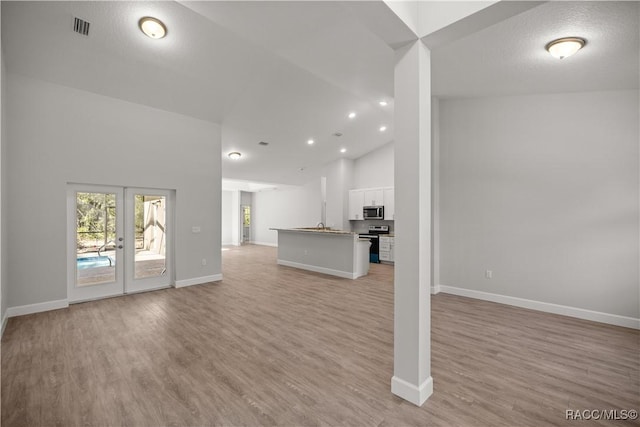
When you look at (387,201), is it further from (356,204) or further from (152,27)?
(152,27)

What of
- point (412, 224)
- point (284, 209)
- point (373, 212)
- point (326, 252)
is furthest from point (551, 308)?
point (284, 209)

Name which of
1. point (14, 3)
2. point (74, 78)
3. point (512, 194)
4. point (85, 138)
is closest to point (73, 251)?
point (85, 138)

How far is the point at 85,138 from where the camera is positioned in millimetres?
4387

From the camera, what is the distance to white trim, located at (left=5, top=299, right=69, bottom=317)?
3.83 m

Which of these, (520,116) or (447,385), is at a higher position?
(520,116)

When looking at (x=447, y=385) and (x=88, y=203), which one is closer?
(x=447, y=385)

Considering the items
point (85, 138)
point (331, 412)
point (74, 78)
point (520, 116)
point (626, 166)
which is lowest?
point (331, 412)

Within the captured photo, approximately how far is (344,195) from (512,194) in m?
5.75

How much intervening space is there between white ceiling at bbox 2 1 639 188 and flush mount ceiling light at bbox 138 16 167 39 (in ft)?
0.25

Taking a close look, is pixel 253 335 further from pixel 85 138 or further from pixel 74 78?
pixel 74 78

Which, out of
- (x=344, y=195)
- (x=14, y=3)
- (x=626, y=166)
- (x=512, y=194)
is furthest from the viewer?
(x=344, y=195)

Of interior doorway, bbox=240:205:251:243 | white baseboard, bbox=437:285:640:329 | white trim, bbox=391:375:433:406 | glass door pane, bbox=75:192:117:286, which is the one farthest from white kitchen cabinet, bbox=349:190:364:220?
white trim, bbox=391:375:433:406

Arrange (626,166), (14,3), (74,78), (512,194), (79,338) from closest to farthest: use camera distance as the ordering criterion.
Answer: (14,3), (79,338), (626,166), (74,78), (512,194)

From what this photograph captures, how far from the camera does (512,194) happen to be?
4363mm
